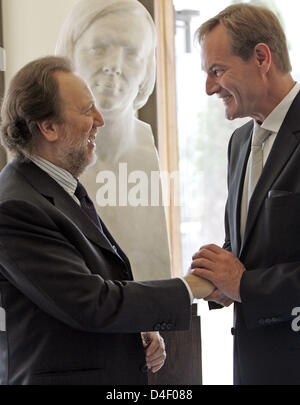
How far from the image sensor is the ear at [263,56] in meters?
2.03

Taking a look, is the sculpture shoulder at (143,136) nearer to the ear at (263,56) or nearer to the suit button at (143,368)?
the ear at (263,56)

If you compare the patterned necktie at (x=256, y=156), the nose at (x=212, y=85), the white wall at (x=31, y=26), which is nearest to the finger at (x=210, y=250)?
the patterned necktie at (x=256, y=156)

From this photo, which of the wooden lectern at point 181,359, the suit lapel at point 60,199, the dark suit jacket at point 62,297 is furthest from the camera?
the wooden lectern at point 181,359

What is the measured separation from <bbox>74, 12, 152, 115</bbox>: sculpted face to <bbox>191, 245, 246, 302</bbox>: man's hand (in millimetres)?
1163

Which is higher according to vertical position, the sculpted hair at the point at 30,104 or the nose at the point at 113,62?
the nose at the point at 113,62

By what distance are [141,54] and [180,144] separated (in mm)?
1254

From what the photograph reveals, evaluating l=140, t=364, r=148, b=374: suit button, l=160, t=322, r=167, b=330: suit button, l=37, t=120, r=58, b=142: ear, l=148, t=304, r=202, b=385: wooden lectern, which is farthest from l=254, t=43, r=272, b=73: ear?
l=148, t=304, r=202, b=385: wooden lectern

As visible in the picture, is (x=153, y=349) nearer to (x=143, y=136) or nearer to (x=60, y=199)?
(x=60, y=199)

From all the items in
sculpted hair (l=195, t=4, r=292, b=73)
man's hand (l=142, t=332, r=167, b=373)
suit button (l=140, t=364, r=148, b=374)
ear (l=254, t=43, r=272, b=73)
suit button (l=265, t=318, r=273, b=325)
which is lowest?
suit button (l=140, t=364, r=148, b=374)

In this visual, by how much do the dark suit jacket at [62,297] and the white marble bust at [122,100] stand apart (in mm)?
1163

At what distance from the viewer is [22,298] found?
172 centimetres

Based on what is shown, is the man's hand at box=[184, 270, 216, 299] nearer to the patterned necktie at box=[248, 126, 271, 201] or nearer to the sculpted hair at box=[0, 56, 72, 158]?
the patterned necktie at box=[248, 126, 271, 201]

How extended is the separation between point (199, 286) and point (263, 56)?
81 cm

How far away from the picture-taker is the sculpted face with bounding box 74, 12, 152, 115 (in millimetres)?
2883
